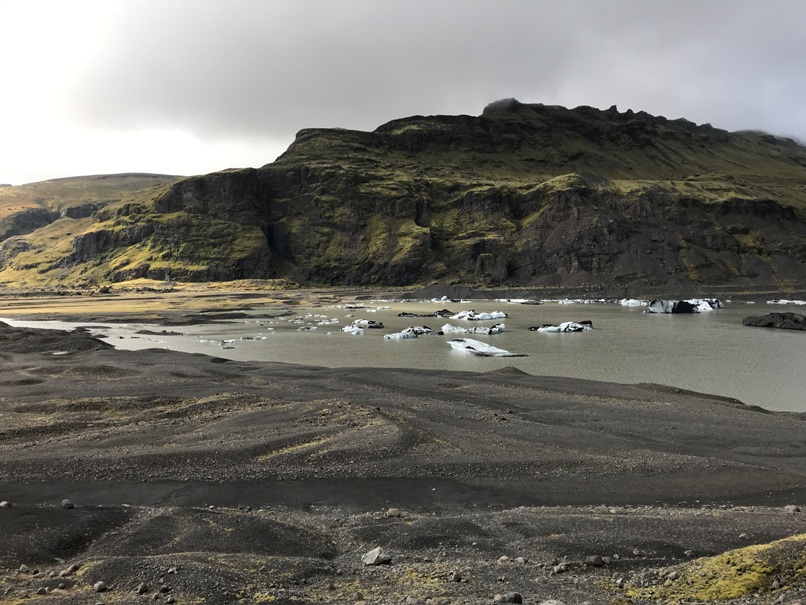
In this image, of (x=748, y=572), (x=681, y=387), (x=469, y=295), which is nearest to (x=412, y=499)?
(x=748, y=572)

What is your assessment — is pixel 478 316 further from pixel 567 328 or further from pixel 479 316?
pixel 567 328

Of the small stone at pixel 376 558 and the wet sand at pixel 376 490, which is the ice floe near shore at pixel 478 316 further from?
the small stone at pixel 376 558

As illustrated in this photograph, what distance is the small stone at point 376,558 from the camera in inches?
283

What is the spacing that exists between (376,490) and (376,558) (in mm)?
3605

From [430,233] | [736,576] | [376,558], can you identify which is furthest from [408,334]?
[430,233]

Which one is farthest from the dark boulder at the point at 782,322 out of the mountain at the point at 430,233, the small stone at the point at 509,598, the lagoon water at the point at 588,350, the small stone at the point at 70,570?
the mountain at the point at 430,233

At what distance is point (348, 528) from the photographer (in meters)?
8.82

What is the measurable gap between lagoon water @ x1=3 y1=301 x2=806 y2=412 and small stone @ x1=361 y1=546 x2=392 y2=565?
766 inches

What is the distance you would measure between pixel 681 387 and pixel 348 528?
20.2 meters

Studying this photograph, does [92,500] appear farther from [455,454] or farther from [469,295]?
[469,295]

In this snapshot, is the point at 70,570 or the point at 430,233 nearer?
the point at 70,570

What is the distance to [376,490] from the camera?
10820 millimetres

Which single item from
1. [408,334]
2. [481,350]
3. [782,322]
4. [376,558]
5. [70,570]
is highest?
[70,570]

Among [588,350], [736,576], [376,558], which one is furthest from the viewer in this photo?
[588,350]
